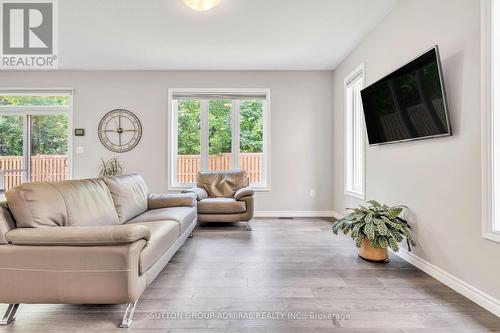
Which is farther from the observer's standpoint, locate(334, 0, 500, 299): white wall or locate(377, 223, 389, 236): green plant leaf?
locate(377, 223, 389, 236): green plant leaf

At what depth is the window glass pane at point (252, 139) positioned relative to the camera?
188 inches

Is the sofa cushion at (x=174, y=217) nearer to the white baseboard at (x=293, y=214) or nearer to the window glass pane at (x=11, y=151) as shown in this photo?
the white baseboard at (x=293, y=214)

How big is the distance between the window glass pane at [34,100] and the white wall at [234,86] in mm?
216

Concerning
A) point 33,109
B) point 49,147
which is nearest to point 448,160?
point 49,147

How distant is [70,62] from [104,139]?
138cm

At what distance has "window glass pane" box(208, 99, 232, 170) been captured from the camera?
4746 millimetres

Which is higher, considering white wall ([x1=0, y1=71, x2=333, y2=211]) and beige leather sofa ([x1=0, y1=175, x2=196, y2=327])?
white wall ([x1=0, y1=71, x2=333, y2=211])

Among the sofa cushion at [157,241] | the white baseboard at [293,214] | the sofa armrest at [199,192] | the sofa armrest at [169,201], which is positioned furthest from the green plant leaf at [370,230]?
the sofa armrest at [199,192]

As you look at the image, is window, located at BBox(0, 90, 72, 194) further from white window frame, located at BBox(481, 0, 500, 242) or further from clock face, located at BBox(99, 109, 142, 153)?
white window frame, located at BBox(481, 0, 500, 242)

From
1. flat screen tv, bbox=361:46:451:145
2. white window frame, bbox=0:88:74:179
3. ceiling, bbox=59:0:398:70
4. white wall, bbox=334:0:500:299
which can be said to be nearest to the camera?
white wall, bbox=334:0:500:299

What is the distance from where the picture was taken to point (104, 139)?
462 cm

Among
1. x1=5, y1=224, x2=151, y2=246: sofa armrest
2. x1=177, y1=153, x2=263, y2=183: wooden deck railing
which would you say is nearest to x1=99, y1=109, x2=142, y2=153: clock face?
x1=177, y1=153, x2=263, y2=183: wooden deck railing

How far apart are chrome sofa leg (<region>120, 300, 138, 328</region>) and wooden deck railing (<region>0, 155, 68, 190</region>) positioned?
412 centimetres

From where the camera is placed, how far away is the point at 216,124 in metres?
4.75
